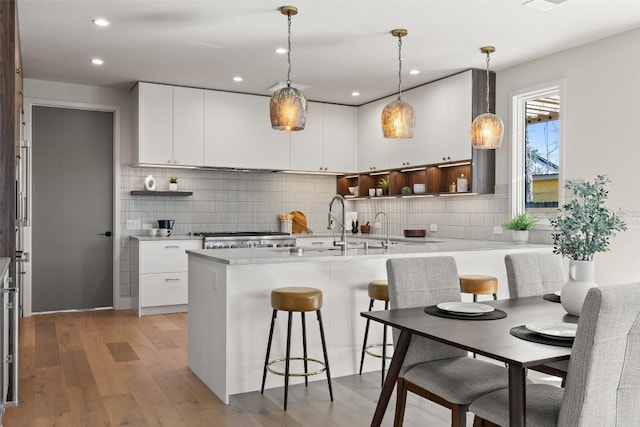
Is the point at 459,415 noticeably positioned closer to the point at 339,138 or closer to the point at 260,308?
the point at 260,308

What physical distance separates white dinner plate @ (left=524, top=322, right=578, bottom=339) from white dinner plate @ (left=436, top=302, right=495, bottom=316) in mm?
286

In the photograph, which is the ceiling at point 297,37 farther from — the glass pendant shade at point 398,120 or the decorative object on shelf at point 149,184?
the decorative object on shelf at point 149,184

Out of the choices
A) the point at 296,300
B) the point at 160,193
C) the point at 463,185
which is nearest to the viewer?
the point at 296,300

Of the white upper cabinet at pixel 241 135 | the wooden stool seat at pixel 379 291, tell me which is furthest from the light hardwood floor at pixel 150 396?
the white upper cabinet at pixel 241 135

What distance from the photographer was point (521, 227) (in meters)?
5.04

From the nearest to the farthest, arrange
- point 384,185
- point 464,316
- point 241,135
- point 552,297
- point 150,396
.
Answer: point 464,316, point 552,297, point 150,396, point 241,135, point 384,185

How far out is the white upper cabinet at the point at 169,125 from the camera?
6.05 m

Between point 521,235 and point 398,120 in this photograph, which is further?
point 521,235

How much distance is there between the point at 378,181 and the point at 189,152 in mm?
2497

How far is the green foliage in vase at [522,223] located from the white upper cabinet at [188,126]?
3.45m

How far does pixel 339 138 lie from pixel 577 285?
5131 millimetres

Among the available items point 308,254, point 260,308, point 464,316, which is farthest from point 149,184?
point 464,316

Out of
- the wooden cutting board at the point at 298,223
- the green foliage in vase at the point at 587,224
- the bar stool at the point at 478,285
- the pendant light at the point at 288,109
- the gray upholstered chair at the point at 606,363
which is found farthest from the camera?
the wooden cutting board at the point at 298,223

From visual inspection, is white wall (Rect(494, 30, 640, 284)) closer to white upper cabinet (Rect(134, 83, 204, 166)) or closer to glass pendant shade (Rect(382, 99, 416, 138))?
glass pendant shade (Rect(382, 99, 416, 138))
